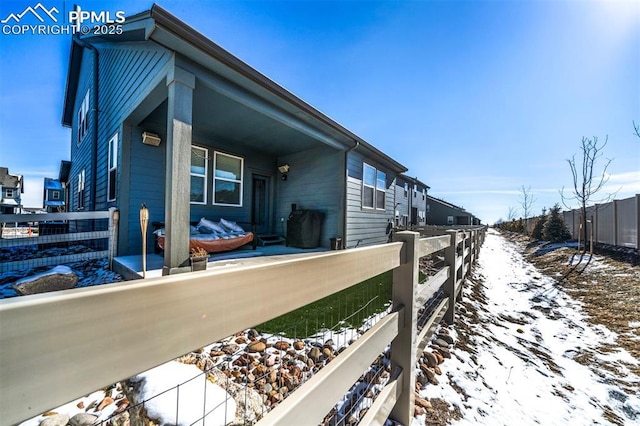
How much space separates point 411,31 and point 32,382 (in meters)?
7.93

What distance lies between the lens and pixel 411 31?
609 centimetres

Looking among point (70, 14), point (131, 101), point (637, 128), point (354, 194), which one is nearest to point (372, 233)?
point (354, 194)

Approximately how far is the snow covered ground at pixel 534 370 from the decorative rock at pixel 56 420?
241 cm

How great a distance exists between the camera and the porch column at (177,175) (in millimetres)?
3367

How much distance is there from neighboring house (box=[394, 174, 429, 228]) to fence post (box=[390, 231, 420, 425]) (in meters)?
9.90

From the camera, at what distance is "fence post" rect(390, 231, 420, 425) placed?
64.8 inches

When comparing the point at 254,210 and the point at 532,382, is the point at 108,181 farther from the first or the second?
the point at 532,382

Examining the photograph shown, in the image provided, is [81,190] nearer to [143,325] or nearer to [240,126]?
[240,126]

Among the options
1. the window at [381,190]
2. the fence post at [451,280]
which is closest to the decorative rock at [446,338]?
the fence post at [451,280]

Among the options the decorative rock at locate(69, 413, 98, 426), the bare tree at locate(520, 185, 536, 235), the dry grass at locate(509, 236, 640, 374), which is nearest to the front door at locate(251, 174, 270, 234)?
the decorative rock at locate(69, 413, 98, 426)

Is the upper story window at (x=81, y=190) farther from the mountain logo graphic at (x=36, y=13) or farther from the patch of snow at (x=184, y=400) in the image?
the patch of snow at (x=184, y=400)

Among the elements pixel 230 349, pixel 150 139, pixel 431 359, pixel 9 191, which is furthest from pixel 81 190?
pixel 9 191

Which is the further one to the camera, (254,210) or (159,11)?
(254,210)

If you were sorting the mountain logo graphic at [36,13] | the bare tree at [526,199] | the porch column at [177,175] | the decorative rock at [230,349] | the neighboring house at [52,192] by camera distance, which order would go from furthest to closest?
the bare tree at [526,199]
the neighboring house at [52,192]
the mountain logo graphic at [36,13]
the porch column at [177,175]
the decorative rock at [230,349]
